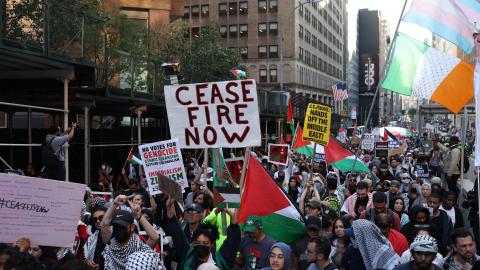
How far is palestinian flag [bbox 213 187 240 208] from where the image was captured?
6.29 m

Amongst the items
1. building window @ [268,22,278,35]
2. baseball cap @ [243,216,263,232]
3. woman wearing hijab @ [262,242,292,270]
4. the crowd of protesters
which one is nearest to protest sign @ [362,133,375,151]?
the crowd of protesters

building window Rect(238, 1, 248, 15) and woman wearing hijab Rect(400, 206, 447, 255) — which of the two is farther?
building window Rect(238, 1, 248, 15)

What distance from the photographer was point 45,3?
35.7 feet

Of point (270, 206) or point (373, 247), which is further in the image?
point (270, 206)

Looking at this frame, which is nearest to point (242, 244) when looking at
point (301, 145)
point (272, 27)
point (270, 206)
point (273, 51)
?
point (270, 206)

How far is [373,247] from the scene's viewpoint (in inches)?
227

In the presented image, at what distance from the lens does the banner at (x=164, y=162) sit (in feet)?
29.6

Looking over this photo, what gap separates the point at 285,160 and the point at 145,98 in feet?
15.0

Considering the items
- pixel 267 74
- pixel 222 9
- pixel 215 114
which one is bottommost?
pixel 215 114

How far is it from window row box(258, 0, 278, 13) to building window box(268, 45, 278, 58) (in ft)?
13.6

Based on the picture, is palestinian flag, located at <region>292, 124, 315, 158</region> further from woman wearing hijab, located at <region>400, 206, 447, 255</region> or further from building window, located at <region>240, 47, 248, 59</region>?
building window, located at <region>240, 47, 248, 59</region>

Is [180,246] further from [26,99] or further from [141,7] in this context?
[141,7]

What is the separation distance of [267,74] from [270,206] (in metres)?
65.6

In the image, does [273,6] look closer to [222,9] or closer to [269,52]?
[269,52]
